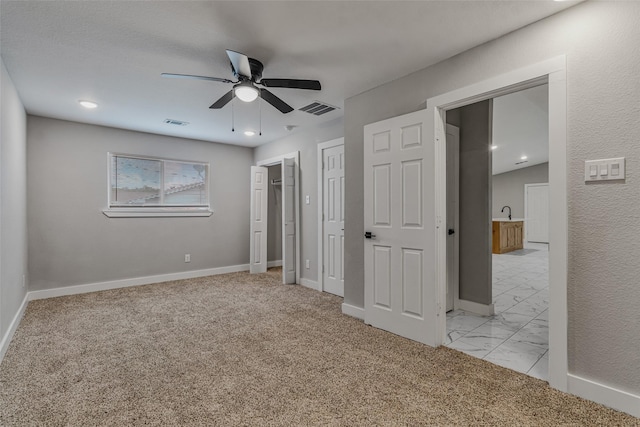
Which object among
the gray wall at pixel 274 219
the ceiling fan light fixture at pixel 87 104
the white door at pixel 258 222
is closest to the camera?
the ceiling fan light fixture at pixel 87 104

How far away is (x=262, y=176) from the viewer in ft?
19.6

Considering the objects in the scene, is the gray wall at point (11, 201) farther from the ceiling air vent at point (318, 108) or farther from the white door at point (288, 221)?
the white door at point (288, 221)

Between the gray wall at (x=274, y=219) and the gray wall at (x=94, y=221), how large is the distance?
1.03 meters

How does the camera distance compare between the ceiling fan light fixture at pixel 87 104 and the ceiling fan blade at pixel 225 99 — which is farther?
the ceiling fan light fixture at pixel 87 104

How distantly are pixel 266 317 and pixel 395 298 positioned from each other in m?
1.43

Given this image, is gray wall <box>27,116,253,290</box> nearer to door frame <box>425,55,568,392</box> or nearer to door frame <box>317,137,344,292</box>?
door frame <box>317,137,344,292</box>

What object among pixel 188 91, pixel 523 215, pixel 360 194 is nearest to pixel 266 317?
pixel 360 194

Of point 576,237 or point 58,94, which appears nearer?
point 576,237

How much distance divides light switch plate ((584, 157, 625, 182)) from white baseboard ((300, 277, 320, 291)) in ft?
11.5

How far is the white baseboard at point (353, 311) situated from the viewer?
3416 millimetres

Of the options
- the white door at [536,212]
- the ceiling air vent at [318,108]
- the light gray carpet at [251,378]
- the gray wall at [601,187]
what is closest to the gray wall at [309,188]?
the ceiling air vent at [318,108]

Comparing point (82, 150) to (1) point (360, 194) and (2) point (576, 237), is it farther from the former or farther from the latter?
(2) point (576, 237)

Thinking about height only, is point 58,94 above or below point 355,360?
above

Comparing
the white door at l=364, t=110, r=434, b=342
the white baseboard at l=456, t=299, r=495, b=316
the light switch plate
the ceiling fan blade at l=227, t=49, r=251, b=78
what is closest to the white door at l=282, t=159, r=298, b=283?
the white door at l=364, t=110, r=434, b=342
